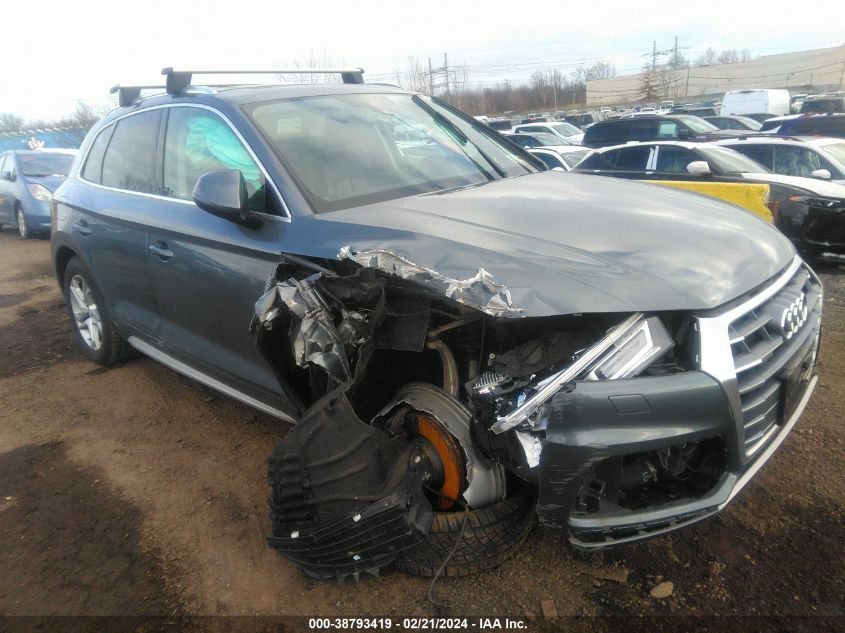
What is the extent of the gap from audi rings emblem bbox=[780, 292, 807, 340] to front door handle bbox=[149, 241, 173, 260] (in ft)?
9.34

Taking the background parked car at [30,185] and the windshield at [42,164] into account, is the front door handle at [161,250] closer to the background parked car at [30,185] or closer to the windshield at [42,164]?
the background parked car at [30,185]

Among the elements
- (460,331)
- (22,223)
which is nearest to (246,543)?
(460,331)

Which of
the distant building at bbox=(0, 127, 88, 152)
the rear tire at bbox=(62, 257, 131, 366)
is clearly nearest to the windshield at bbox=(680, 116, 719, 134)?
the rear tire at bbox=(62, 257, 131, 366)

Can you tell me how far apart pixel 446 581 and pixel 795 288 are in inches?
69.9

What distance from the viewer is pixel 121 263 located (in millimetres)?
3768

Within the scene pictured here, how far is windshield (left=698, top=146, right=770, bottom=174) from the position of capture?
24.4 ft

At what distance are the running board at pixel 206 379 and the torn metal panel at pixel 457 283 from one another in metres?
1.05

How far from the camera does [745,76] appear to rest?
6366cm


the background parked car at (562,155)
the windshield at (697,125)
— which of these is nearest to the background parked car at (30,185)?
the background parked car at (562,155)

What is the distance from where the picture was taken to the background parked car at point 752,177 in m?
6.23

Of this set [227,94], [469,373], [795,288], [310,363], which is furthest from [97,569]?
[795,288]

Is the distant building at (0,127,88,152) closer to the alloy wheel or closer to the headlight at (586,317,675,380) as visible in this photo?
the alloy wheel

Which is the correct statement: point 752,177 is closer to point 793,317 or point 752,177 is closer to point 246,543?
point 793,317

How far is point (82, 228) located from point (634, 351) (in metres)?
3.86
